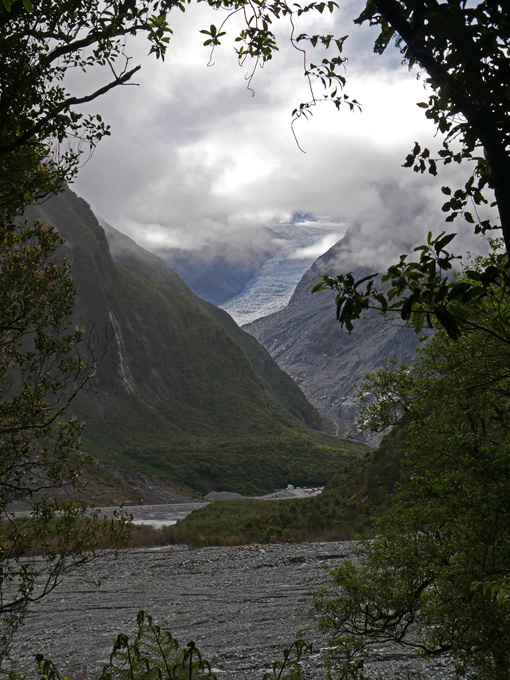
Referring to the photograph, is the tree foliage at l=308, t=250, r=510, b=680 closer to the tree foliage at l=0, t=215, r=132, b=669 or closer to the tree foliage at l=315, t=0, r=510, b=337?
the tree foliage at l=315, t=0, r=510, b=337

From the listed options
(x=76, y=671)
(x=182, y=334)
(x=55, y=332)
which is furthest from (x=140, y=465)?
(x=55, y=332)

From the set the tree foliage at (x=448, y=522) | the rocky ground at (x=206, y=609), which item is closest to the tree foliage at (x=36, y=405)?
the rocky ground at (x=206, y=609)

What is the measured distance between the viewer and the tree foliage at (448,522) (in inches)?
232

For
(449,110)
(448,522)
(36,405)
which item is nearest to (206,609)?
(448,522)

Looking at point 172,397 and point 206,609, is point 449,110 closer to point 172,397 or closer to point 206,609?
point 206,609

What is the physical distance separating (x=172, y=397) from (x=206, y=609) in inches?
4399

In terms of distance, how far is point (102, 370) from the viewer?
111250 mm

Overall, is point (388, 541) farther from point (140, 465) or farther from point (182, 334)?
point (182, 334)

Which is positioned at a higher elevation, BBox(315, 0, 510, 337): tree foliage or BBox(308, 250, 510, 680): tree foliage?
BBox(315, 0, 510, 337): tree foliage

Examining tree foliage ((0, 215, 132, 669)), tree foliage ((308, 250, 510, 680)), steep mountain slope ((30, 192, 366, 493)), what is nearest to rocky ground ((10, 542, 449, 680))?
tree foliage ((0, 215, 132, 669))

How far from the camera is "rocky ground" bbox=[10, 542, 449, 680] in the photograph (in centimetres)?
1217

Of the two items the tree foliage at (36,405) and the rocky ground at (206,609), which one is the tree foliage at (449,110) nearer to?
the tree foliage at (36,405)

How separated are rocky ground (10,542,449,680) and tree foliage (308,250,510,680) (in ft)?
10.5

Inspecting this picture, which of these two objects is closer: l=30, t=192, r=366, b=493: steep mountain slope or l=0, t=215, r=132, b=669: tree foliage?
l=0, t=215, r=132, b=669: tree foliage
